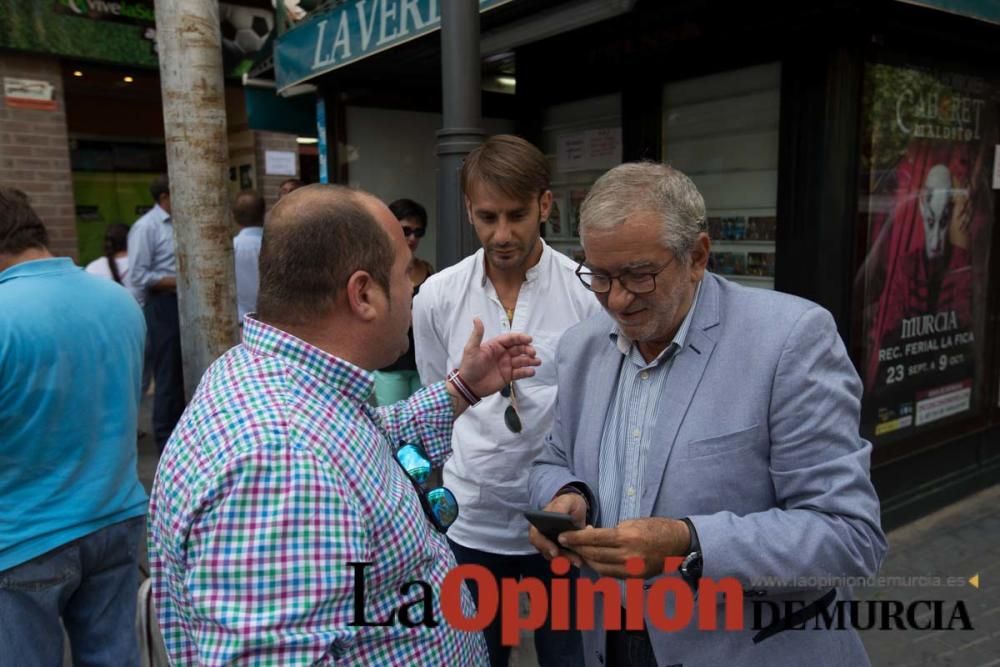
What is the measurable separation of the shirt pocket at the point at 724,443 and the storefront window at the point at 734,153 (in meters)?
2.91

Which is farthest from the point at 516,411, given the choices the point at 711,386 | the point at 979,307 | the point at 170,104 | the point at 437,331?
the point at 979,307

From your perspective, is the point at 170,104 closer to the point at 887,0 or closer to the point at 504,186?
the point at 504,186

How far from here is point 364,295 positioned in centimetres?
132

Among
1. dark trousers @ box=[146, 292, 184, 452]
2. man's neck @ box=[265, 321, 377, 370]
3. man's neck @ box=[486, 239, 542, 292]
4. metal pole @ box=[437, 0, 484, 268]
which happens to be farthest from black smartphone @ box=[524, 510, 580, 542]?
dark trousers @ box=[146, 292, 184, 452]

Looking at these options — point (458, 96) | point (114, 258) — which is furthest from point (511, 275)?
point (114, 258)

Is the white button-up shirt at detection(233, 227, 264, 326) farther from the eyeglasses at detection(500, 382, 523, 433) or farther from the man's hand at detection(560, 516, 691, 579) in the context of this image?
the man's hand at detection(560, 516, 691, 579)

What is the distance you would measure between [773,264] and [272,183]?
6.76m

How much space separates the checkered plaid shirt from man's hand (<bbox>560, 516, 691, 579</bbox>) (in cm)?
30

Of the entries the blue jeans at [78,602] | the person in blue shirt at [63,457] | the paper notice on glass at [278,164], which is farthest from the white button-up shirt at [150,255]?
the blue jeans at [78,602]

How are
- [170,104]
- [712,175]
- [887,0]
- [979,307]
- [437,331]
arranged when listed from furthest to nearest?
[979,307]
[712,175]
[887,0]
[170,104]
[437,331]

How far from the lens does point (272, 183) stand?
9.01 meters

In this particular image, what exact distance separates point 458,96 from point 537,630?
5.98 feet

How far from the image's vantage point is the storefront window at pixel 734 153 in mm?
4059

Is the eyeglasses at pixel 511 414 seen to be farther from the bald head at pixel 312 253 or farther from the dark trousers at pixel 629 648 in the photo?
the bald head at pixel 312 253
